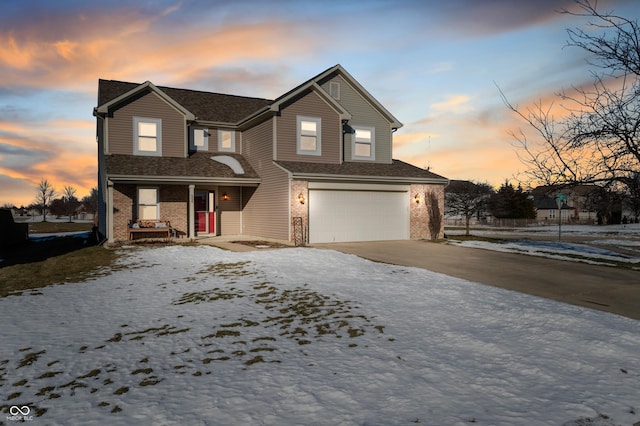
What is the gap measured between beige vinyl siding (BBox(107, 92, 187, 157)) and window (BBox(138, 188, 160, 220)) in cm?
208

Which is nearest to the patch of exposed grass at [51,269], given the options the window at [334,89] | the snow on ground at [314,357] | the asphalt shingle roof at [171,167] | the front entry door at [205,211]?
the snow on ground at [314,357]

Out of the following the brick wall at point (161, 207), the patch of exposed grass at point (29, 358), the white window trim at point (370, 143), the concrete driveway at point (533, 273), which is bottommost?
the patch of exposed grass at point (29, 358)

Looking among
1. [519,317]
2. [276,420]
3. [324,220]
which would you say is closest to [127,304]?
[276,420]

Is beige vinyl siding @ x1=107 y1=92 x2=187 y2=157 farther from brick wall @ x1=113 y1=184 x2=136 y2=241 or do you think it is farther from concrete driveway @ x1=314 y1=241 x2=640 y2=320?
concrete driveway @ x1=314 y1=241 x2=640 y2=320

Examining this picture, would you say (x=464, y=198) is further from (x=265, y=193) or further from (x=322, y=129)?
(x=265, y=193)

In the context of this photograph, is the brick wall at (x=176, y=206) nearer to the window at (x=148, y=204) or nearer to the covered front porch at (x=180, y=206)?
the covered front porch at (x=180, y=206)

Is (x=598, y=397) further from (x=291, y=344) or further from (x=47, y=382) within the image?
(x=47, y=382)

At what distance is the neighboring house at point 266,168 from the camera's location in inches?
745

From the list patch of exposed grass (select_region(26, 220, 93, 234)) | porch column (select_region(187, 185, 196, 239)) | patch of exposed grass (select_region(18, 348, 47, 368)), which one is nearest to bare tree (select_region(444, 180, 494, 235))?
porch column (select_region(187, 185, 196, 239))

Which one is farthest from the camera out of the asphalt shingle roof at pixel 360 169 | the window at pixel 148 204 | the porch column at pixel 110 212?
the window at pixel 148 204

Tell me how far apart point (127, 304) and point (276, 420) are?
5653 millimetres

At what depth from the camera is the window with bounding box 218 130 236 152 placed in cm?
2305

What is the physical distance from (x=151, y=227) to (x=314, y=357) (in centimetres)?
1586

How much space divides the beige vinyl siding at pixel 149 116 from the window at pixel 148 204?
6.81 ft
